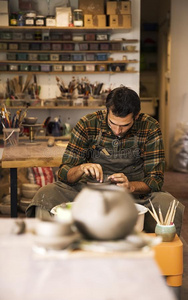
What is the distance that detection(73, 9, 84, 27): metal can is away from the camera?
6602 mm

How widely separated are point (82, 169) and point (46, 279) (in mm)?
1723

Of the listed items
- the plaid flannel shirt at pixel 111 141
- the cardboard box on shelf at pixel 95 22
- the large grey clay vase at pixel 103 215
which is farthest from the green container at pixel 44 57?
the large grey clay vase at pixel 103 215

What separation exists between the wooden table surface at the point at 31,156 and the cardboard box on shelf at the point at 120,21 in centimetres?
237

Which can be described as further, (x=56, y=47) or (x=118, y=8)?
(x=56, y=47)

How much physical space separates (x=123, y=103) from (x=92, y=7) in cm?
375

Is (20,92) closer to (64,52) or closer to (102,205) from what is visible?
(64,52)

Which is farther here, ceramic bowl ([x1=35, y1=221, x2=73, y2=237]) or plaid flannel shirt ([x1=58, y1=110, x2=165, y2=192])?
plaid flannel shirt ([x1=58, y1=110, x2=165, y2=192])

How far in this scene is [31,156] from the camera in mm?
4324

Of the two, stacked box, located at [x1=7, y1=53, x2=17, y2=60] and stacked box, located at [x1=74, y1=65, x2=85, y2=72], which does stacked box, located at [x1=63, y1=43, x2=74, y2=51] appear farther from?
stacked box, located at [x1=7, y1=53, x2=17, y2=60]

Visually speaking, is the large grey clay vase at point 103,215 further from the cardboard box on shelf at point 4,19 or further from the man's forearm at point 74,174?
the cardboard box on shelf at point 4,19

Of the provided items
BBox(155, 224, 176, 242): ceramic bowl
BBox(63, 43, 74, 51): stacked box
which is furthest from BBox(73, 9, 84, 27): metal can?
BBox(155, 224, 176, 242): ceramic bowl

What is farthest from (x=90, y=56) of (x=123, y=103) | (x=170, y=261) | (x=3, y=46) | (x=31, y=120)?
(x=170, y=261)

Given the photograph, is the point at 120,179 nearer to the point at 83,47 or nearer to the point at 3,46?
the point at 83,47

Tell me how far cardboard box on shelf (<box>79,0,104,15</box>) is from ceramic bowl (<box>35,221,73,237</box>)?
5328mm
